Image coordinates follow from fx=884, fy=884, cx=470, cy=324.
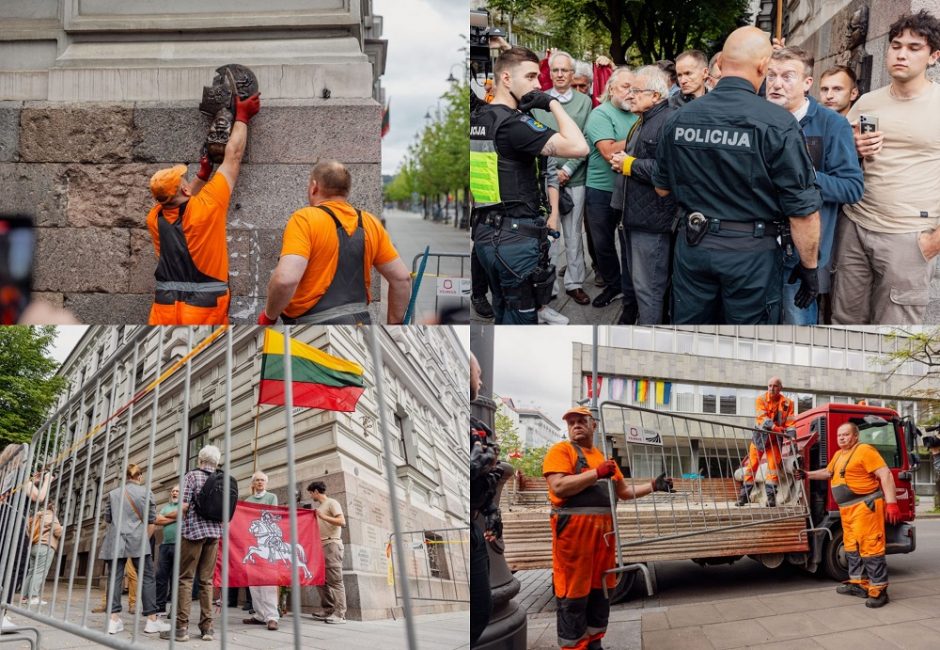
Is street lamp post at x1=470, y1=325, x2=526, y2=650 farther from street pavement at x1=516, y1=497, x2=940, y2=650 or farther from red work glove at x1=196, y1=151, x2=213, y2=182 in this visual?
red work glove at x1=196, y1=151, x2=213, y2=182

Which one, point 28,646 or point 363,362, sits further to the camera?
point 28,646

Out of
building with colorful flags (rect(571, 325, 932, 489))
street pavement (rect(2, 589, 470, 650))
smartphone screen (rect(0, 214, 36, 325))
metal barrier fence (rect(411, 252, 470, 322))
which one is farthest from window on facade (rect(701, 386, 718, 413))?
smartphone screen (rect(0, 214, 36, 325))

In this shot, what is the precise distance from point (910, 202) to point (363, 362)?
3.52 meters

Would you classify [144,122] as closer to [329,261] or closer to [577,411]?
[329,261]

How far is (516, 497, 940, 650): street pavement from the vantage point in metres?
3.60

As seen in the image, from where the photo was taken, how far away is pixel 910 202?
480 centimetres

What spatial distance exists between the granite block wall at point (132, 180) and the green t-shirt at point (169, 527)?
2.90 m

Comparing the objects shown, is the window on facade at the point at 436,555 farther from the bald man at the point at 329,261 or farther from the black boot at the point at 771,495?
the black boot at the point at 771,495

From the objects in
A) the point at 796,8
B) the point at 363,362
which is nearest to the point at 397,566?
the point at 363,362

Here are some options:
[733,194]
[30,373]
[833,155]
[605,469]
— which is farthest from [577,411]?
[30,373]

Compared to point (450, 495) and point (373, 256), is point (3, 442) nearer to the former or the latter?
point (373, 256)

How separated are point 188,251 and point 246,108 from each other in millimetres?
1116

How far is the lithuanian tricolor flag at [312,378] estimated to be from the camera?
2611mm

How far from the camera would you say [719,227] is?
4.24 meters
